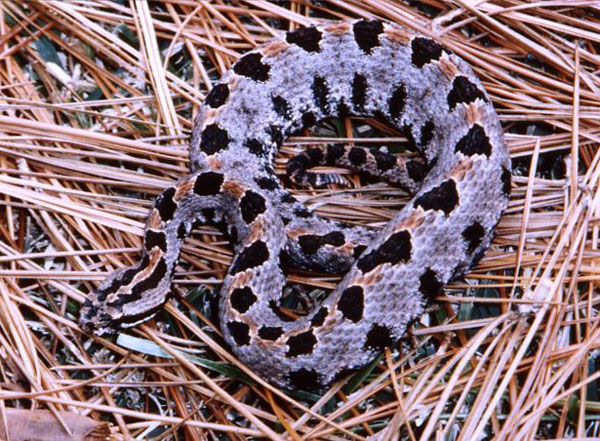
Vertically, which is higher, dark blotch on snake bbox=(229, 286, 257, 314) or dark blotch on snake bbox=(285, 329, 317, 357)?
dark blotch on snake bbox=(229, 286, 257, 314)

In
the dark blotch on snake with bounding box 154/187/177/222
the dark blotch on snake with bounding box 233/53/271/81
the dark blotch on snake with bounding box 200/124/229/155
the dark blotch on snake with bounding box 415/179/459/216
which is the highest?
the dark blotch on snake with bounding box 233/53/271/81

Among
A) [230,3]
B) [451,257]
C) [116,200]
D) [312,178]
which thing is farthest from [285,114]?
[451,257]

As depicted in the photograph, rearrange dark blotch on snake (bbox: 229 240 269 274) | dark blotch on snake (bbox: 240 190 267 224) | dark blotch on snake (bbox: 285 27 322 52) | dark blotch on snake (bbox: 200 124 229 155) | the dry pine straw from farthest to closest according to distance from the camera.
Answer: dark blotch on snake (bbox: 285 27 322 52) < dark blotch on snake (bbox: 200 124 229 155) < dark blotch on snake (bbox: 240 190 267 224) < dark blotch on snake (bbox: 229 240 269 274) < the dry pine straw

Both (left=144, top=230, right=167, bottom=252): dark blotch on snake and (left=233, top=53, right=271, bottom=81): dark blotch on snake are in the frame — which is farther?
(left=233, top=53, right=271, bottom=81): dark blotch on snake

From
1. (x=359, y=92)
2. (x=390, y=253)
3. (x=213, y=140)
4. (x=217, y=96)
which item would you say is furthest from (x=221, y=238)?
(x=359, y=92)

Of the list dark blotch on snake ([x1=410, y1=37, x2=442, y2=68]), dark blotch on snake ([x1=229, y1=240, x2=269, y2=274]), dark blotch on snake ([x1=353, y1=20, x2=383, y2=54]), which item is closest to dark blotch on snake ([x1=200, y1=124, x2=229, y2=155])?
dark blotch on snake ([x1=229, y1=240, x2=269, y2=274])

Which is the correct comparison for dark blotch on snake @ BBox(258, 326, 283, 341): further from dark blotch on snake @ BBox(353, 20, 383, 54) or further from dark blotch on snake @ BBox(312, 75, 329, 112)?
dark blotch on snake @ BBox(353, 20, 383, 54)
